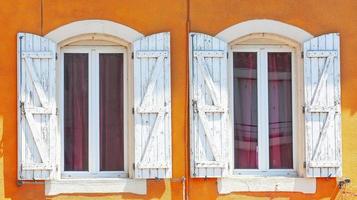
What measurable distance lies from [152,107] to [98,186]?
1071 mm

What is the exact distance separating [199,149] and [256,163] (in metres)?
0.78

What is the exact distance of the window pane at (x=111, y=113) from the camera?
33.9 feet

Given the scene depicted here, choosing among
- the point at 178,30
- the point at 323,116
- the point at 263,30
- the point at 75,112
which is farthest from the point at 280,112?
the point at 75,112

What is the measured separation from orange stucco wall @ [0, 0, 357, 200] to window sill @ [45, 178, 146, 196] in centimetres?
7

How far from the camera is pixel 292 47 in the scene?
10.4 metres

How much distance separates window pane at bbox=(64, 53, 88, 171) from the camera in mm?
10305

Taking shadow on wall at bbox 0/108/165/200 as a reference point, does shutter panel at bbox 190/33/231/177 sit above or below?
above

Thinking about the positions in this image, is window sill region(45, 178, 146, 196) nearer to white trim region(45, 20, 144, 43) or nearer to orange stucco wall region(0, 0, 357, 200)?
orange stucco wall region(0, 0, 357, 200)

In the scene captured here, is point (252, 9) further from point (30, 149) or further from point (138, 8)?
point (30, 149)

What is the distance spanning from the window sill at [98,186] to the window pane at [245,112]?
1.19m

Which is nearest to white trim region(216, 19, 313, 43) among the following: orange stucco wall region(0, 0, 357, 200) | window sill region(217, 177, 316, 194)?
orange stucco wall region(0, 0, 357, 200)

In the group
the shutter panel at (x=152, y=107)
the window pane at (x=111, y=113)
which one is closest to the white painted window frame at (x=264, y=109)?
the shutter panel at (x=152, y=107)

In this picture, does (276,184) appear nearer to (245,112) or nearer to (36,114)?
(245,112)

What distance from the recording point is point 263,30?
33.4ft
